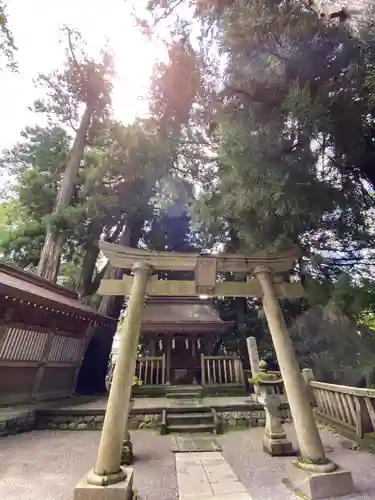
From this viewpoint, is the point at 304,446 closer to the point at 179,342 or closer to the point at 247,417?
the point at 247,417

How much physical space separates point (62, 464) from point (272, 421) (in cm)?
335

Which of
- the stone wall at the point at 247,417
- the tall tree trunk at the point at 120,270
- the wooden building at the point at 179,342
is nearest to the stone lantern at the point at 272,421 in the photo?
the stone wall at the point at 247,417

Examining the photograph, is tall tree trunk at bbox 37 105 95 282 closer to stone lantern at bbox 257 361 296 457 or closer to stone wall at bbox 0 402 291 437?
stone wall at bbox 0 402 291 437

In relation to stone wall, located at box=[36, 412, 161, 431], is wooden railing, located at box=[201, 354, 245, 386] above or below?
above

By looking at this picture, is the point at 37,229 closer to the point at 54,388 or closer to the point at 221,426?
the point at 54,388

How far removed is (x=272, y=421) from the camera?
4.96 m

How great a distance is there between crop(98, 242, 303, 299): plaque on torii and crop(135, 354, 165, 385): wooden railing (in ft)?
21.9

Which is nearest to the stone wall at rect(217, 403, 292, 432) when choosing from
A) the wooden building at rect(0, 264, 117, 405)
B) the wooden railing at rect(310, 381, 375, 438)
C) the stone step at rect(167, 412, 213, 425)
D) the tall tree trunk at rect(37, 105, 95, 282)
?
the stone step at rect(167, 412, 213, 425)

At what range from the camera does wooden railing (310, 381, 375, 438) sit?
4578 mm

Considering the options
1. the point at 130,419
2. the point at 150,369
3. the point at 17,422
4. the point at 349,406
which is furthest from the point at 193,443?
the point at 150,369

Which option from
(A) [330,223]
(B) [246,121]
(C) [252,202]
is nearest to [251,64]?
(B) [246,121]

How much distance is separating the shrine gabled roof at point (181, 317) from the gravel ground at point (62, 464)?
533cm

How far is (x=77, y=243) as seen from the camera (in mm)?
13344

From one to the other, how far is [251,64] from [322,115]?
1.76 meters
